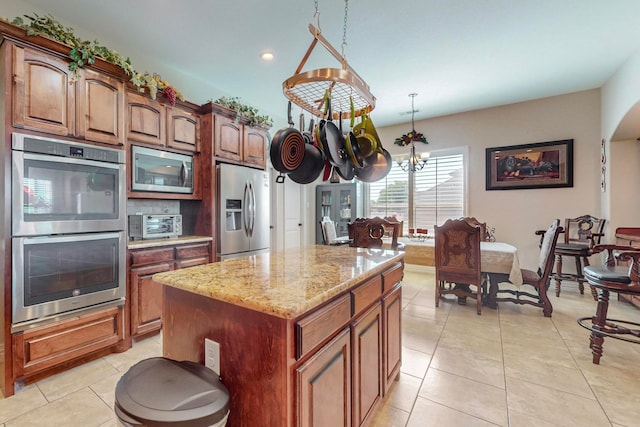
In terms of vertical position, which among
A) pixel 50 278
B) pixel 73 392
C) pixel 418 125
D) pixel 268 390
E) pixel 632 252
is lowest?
pixel 73 392

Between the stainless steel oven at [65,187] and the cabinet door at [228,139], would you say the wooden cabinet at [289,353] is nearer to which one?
the stainless steel oven at [65,187]

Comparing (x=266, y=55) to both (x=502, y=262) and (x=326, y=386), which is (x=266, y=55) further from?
(x=502, y=262)

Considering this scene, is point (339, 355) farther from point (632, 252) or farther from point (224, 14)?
point (224, 14)

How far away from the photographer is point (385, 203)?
5.89 m

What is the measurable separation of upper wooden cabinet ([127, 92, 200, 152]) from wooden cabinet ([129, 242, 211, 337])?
1.10m

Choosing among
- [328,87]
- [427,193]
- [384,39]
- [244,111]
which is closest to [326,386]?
[328,87]

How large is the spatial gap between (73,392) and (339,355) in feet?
6.59

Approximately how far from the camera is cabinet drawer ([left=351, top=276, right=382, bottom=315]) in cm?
135

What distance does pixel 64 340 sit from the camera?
209 cm

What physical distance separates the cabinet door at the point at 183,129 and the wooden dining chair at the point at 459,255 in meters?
3.03

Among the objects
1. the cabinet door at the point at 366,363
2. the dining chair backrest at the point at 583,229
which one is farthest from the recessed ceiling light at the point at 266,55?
the dining chair backrest at the point at 583,229

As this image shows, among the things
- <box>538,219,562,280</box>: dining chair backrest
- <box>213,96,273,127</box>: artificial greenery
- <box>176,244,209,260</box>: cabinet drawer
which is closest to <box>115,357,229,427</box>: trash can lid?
<box>176,244,209,260</box>: cabinet drawer

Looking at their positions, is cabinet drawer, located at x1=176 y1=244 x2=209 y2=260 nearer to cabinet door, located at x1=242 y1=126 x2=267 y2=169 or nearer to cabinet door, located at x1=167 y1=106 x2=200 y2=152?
cabinet door, located at x1=167 y1=106 x2=200 y2=152

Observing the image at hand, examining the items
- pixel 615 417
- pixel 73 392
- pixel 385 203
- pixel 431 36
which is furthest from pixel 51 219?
pixel 385 203
